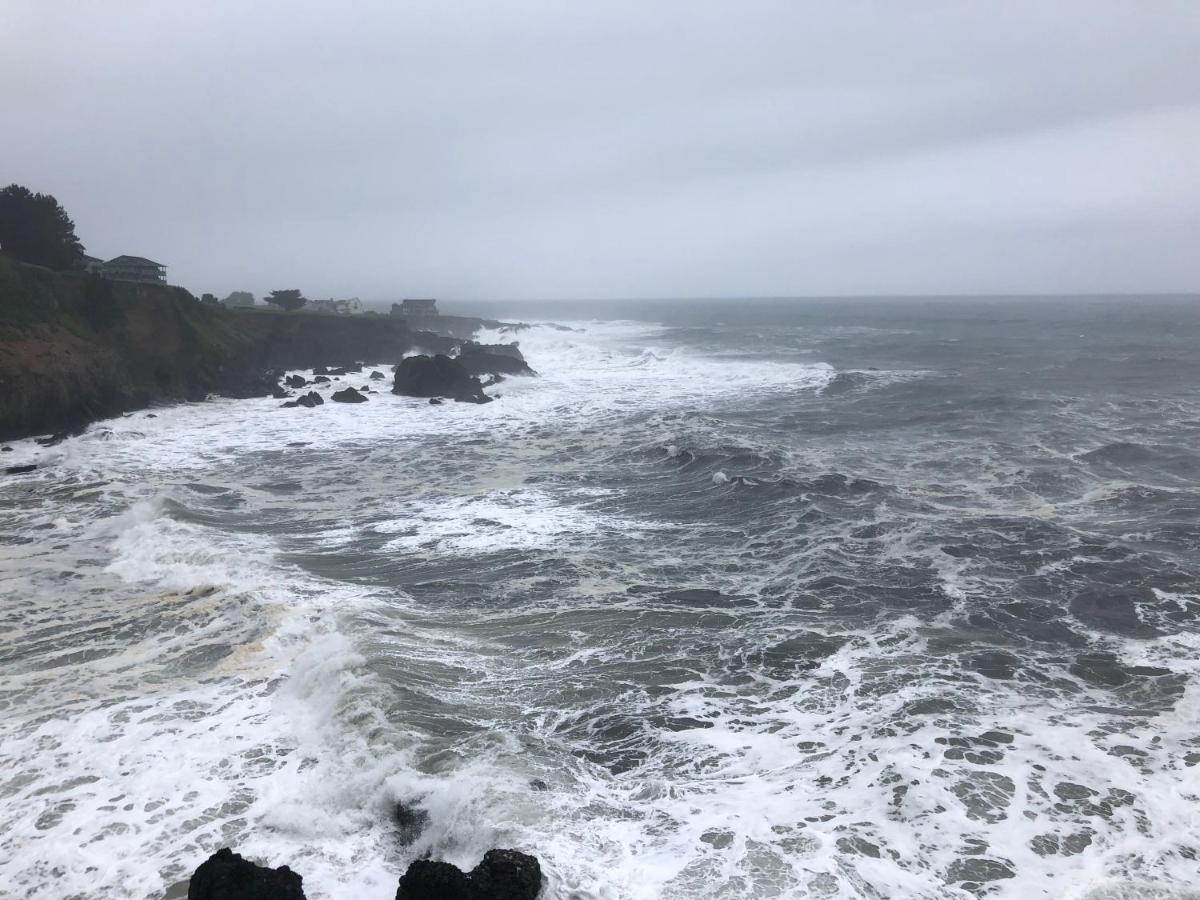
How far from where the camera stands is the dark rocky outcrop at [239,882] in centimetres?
560

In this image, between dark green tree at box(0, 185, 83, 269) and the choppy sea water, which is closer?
the choppy sea water

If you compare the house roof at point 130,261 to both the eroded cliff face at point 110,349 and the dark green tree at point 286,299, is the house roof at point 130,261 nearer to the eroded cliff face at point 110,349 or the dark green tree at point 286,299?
the eroded cliff face at point 110,349

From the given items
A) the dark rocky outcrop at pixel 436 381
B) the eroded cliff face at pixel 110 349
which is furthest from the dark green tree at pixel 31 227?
the dark rocky outcrop at pixel 436 381

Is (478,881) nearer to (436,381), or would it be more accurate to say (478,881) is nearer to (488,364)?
(436,381)

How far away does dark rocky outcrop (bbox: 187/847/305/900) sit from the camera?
5598mm

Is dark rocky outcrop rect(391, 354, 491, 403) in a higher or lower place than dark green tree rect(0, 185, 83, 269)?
lower

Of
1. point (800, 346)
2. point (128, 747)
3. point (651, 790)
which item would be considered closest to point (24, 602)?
point (128, 747)

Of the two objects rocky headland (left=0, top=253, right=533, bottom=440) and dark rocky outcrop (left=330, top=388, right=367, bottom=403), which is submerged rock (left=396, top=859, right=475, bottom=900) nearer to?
rocky headland (left=0, top=253, right=533, bottom=440)

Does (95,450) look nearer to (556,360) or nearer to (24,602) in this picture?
(24,602)

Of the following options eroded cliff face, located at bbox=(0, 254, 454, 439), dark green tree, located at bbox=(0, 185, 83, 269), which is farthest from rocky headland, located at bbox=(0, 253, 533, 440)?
dark green tree, located at bbox=(0, 185, 83, 269)

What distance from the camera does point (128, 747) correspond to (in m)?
8.14

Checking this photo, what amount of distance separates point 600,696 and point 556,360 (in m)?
51.1

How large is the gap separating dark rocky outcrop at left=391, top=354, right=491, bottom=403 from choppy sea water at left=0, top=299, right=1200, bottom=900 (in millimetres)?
14335

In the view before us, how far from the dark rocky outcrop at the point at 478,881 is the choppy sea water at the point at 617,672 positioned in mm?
508
